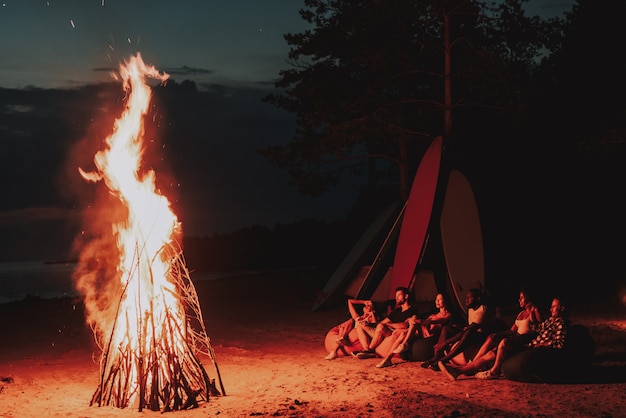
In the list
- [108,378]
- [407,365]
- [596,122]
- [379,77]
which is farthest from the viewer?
[596,122]

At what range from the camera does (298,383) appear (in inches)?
316

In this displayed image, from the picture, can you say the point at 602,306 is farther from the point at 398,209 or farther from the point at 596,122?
the point at 596,122

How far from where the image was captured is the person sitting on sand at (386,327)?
9.43 m

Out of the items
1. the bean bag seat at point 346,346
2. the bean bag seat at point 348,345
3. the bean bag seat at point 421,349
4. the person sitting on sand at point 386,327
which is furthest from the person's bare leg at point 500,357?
the bean bag seat at point 346,346

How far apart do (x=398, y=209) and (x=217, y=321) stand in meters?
4.29

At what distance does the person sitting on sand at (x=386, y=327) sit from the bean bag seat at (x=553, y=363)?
185cm

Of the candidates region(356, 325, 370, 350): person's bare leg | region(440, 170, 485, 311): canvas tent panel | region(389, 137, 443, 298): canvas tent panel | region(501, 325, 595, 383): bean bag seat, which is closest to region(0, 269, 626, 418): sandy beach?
region(501, 325, 595, 383): bean bag seat

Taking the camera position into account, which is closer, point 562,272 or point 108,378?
point 108,378

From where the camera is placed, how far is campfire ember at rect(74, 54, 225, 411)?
6945mm

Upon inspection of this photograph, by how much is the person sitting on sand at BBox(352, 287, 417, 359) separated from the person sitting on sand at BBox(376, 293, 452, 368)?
159 mm

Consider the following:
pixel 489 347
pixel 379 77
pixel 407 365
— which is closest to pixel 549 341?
pixel 489 347

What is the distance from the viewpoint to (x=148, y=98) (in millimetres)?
7480

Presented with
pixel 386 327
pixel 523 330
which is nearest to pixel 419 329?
pixel 386 327

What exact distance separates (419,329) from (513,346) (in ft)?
4.72
